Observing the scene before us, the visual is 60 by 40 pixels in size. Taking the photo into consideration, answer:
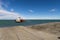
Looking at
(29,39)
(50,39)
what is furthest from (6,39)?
(50,39)

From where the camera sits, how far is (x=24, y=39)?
52.4 ft

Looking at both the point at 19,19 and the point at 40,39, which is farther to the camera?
the point at 19,19

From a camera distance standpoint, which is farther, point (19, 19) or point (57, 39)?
point (19, 19)

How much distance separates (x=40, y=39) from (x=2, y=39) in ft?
14.9

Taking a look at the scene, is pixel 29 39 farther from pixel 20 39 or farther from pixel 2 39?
pixel 2 39

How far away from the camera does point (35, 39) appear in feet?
52.1

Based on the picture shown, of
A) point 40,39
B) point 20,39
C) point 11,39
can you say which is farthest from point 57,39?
point 11,39

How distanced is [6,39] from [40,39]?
13.2 feet

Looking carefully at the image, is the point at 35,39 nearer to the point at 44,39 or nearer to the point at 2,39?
the point at 44,39

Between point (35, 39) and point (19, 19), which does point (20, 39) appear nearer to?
point (35, 39)

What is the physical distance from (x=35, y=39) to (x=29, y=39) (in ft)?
2.33

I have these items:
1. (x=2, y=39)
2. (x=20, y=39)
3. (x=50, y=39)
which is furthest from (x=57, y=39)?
(x=2, y=39)

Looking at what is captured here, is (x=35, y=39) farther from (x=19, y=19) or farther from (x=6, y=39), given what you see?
(x=19, y=19)

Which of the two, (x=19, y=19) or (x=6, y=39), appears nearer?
(x=6, y=39)
